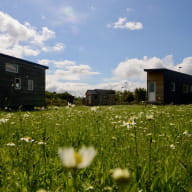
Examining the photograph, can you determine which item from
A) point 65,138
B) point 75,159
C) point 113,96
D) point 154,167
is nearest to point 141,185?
point 154,167

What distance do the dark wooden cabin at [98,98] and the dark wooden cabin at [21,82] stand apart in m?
18.9

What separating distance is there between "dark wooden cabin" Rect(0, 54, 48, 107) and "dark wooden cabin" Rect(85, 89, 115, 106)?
18929 mm

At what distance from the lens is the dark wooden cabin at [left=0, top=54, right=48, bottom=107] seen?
1642 centimetres

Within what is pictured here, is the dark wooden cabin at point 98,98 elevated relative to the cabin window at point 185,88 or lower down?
lower down

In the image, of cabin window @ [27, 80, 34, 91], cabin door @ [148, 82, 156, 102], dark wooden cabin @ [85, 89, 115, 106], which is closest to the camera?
cabin window @ [27, 80, 34, 91]

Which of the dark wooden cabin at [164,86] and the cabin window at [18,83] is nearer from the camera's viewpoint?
the cabin window at [18,83]

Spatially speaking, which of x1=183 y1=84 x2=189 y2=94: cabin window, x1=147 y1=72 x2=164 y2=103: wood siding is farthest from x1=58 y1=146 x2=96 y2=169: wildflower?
x1=183 y1=84 x2=189 y2=94: cabin window

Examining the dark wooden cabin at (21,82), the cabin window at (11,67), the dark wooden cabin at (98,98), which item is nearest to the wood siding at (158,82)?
the dark wooden cabin at (21,82)

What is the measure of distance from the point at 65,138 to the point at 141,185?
7.02 ft

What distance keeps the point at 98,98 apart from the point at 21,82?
85.4 ft

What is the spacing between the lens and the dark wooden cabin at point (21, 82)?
647 inches

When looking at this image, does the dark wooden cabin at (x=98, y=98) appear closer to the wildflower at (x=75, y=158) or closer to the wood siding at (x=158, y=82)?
the wood siding at (x=158, y=82)

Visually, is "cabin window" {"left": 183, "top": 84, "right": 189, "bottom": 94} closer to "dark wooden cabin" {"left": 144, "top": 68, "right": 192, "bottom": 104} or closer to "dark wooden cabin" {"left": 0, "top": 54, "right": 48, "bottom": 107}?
"dark wooden cabin" {"left": 144, "top": 68, "right": 192, "bottom": 104}

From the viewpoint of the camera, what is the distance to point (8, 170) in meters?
2.29
